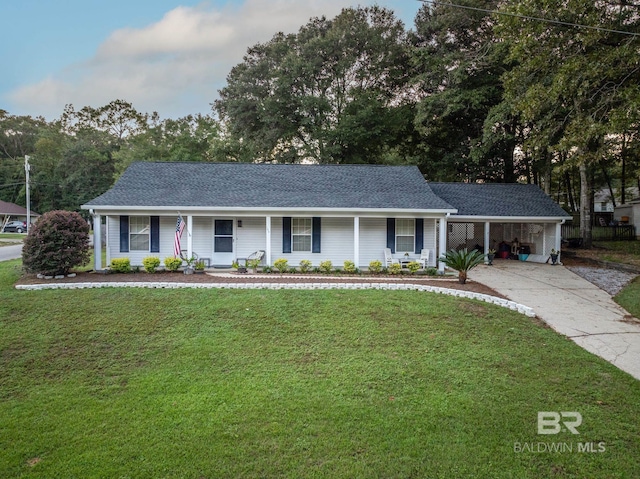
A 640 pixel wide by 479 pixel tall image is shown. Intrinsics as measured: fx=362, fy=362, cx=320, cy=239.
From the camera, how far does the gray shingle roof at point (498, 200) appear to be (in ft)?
51.8

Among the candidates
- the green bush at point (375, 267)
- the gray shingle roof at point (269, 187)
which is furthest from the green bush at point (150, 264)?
the green bush at point (375, 267)

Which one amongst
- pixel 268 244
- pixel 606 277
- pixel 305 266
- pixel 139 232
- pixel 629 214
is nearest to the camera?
pixel 606 277

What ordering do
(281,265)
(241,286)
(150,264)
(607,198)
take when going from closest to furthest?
(241,286) < (150,264) < (281,265) < (607,198)

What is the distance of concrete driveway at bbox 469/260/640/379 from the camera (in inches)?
252

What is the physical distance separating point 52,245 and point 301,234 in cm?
790

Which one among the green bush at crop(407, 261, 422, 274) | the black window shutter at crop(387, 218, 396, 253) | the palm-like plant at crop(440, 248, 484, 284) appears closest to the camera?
the palm-like plant at crop(440, 248, 484, 284)

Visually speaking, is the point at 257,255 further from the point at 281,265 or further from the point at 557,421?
the point at 557,421

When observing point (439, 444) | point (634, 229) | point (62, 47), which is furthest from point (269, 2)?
point (634, 229)

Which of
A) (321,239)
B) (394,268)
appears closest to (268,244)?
(321,239)

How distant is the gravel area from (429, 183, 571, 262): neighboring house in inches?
79.1

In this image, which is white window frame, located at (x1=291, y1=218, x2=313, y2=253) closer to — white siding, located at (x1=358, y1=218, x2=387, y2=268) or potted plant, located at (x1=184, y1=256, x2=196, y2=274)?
white siding, located at (x1=358, y1=218, x2=387, y2=268)

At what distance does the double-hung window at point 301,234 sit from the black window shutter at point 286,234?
0.17 metres

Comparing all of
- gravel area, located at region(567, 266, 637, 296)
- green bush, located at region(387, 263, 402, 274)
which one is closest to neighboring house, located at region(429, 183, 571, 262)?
gravel area, located at region(567, 266, 637, 296)

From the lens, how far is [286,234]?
13805 millimetres
